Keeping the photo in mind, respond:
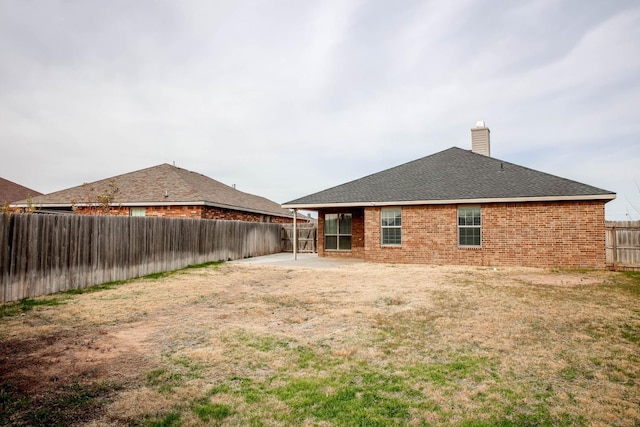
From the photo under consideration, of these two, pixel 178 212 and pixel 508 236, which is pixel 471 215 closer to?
pixel 508 236

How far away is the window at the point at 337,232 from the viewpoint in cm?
2003

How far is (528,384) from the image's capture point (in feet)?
13.1

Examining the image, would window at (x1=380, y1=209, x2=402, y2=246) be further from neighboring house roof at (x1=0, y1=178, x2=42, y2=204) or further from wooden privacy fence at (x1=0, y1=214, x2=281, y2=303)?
neighboring house roof at (x1=0, y1=178, x2=42, y2=204)

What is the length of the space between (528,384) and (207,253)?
14.6 metres

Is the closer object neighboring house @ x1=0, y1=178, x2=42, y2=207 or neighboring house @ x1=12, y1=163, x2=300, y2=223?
neighboring house @ x1=12, y1=163, x2=300, y2=223

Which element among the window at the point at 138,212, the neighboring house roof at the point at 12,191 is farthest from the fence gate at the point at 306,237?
the neighboring house roof at the point at 12,191

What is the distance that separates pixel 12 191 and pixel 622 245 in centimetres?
4003

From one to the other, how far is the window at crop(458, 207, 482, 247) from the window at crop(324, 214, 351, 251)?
19.4 feet

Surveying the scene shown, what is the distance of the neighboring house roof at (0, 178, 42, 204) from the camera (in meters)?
28.6

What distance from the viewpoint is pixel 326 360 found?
15.4 feet

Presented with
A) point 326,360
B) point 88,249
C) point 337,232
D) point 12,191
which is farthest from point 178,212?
point 12,191

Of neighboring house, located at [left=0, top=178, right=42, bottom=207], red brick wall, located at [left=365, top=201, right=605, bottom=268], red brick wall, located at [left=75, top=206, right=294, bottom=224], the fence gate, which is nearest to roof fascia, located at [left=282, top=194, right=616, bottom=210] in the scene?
red brick wall, located at [left=365, top=201, right=605, bottom=268]

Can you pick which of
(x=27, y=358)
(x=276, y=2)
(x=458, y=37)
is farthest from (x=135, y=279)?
(x=458, y=37)

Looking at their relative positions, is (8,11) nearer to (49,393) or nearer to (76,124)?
(76,124)
